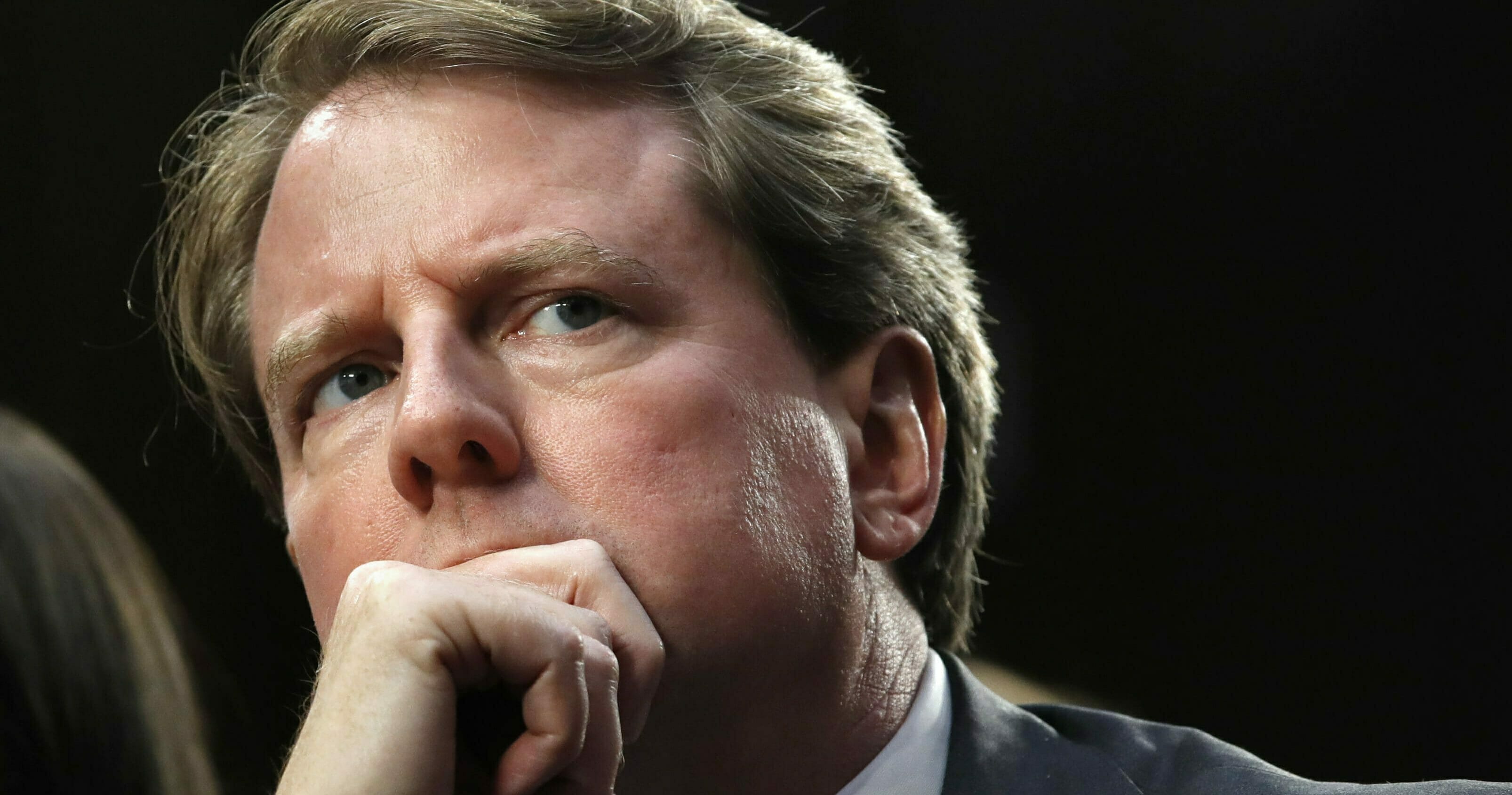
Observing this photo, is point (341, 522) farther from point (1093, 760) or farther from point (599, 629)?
point (1093, 760)

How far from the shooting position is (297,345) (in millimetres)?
1863

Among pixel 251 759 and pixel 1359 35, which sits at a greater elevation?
pixel 1359 35

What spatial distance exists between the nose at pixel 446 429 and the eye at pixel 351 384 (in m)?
0.20

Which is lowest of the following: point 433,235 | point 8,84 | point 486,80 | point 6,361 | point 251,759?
point 251,759

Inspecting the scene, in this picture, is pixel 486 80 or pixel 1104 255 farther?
pixel 1104 255

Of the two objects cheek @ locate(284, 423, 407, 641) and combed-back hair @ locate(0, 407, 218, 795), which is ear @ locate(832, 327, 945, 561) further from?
combed-back hair @ locate(0, 407, 218, 795)

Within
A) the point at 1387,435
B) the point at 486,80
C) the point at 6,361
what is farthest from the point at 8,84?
the point at 1387,435

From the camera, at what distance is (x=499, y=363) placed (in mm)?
1728

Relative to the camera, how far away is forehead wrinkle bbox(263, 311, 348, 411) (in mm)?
1816

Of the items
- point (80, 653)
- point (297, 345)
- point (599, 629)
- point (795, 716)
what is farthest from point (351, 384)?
point (80, 653)

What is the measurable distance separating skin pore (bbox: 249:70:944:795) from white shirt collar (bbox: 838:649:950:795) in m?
0.03

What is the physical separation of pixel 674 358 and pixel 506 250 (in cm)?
24

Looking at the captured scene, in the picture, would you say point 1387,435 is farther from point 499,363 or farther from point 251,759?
point 251,759

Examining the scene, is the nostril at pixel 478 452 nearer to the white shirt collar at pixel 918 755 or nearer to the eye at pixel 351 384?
the eye at pixel 351 384
